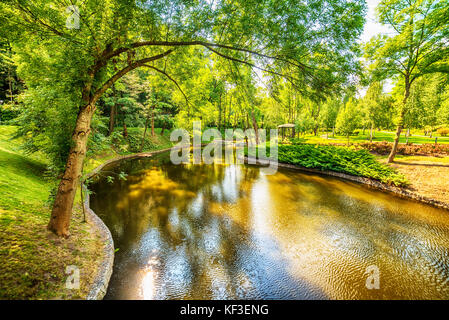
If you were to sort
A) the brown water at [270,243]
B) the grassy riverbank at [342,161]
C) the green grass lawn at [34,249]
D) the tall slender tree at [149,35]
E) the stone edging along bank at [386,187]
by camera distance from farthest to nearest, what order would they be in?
1. the grassy riverbank at [342,161]
2. the stone edging along bank at [386,187]
3. the brown water at [270,243]
4. the tall slender tree at [149,35]
5. the green grass lawn at [34,249]

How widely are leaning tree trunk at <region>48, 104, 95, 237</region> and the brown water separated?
181 cm

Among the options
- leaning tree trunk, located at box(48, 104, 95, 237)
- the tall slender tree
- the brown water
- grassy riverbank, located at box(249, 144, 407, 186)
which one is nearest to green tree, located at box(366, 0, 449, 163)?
grassy riverbank, located at box(249, 144, 407, 186)

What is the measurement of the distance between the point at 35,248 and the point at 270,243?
5.90m

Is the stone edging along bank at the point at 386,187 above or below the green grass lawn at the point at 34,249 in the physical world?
below

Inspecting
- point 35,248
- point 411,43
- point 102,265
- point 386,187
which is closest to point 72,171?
point 35,248

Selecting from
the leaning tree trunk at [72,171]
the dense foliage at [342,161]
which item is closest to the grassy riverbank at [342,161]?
the dense foliage at [342,161]

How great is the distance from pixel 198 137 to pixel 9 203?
28819 mm

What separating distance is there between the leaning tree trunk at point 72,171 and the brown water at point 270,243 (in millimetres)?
1809

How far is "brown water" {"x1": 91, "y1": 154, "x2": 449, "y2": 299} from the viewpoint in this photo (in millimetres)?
4199

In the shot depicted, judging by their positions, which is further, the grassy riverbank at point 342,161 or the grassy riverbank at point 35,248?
the grassy riverbank at point 342,161

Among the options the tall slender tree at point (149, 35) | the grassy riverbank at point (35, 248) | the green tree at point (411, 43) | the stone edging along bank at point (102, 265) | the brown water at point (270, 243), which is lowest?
the brown water at point (270, 243)

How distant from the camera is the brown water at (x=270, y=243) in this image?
165 inches

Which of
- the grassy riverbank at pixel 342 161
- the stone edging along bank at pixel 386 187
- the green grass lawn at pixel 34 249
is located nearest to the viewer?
the green grass lawn at pixel 34 249

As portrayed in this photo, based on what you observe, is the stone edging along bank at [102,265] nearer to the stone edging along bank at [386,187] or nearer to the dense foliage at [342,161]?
the stone edging along bank at [386,187]
